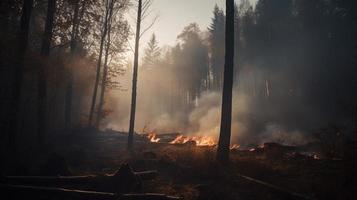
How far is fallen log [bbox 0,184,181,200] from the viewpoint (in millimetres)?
7750

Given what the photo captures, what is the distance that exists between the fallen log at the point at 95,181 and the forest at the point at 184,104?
33mm

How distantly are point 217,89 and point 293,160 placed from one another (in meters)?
45.7

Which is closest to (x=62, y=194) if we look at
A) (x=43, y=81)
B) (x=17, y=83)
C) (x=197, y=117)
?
(x=17, y=83)

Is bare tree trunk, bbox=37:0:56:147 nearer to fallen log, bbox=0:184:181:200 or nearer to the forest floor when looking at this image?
the forest floor

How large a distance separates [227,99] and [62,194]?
23.8ft

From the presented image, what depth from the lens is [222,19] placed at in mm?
59906

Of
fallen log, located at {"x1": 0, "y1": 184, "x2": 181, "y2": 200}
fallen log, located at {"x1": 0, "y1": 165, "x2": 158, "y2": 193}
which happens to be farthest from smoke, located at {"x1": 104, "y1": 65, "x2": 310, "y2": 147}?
fallen log, located at {"x1": 0, "y1": 184, "x2": 181, "y2": 200}

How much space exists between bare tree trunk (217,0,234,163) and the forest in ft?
0.14

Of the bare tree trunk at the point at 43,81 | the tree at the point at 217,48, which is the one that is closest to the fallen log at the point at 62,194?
the bare tree trunk at the point at 43,81

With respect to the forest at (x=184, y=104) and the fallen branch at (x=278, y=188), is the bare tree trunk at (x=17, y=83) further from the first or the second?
the fallen branch at (x=278, y=188)

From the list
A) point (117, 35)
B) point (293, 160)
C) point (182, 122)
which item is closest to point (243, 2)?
point (182, 122)

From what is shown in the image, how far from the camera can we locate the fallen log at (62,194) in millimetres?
7750

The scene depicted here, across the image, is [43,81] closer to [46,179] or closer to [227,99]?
[46,179]

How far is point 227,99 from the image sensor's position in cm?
1234
